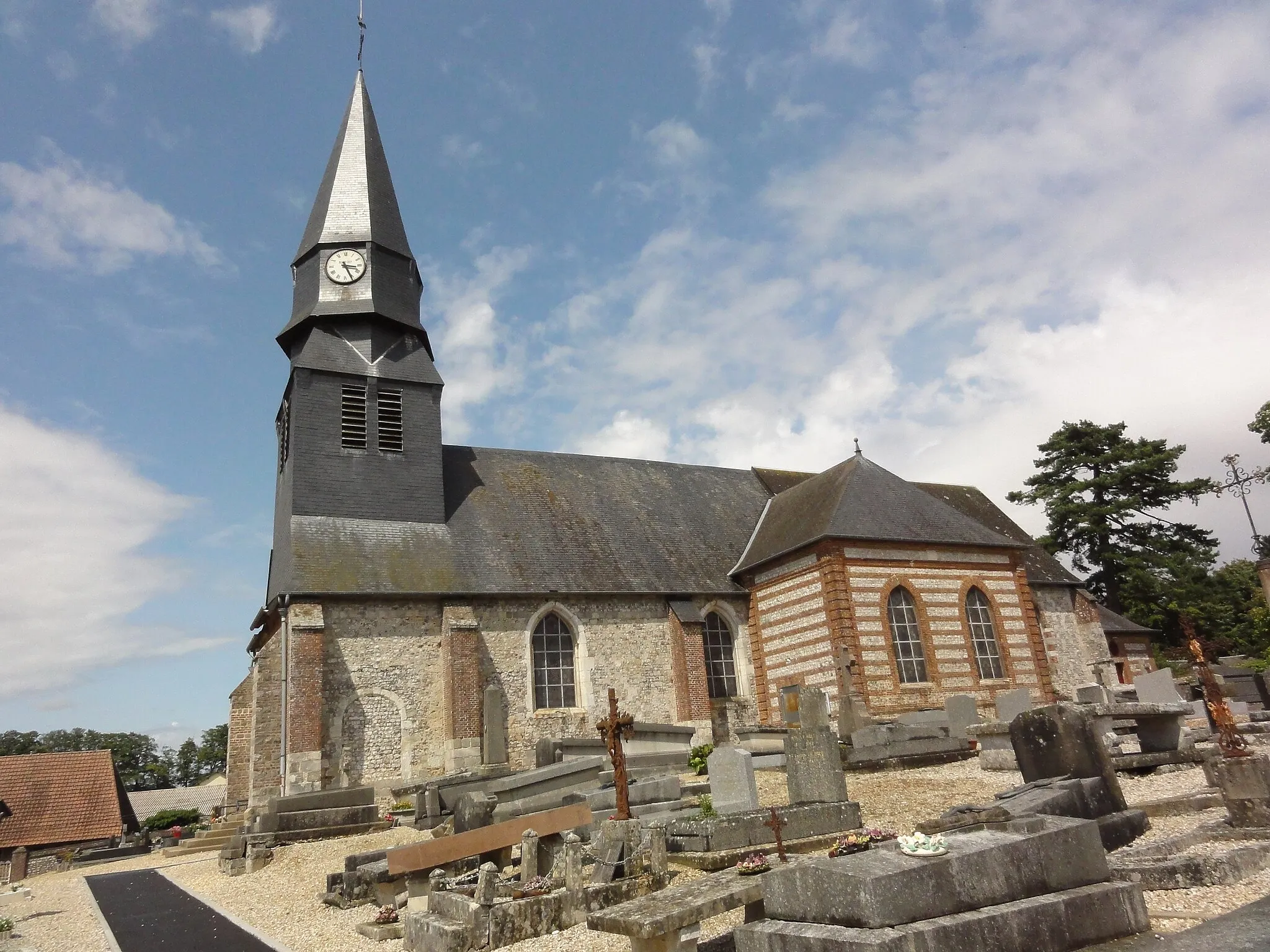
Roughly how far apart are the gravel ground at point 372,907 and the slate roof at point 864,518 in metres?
6.74

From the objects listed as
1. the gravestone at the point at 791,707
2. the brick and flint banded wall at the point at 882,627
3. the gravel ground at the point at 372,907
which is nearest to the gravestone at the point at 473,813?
the gravel ground at the point at 372,907

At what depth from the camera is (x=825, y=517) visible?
1922 centimetres

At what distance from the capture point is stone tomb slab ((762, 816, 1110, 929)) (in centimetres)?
387

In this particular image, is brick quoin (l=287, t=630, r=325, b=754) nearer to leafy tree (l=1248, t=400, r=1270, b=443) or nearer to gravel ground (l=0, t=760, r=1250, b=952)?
gravel ground (l=0, t=760, r=1250, b=952)

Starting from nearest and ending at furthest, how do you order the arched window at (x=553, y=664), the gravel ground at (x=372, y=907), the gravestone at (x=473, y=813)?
1. the gravel ground at (x=372, y=907)
2. the gravestone at (x=473, y=813)
3. the arched window at (x=553, y=664)

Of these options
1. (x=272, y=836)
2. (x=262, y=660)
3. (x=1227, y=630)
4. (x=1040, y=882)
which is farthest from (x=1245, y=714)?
(x=1227, y=630)

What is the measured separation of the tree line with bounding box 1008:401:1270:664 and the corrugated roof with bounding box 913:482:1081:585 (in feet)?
32.2

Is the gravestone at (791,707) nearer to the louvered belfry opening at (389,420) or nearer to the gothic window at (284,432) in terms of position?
the louvered belfry opening at (389,420)

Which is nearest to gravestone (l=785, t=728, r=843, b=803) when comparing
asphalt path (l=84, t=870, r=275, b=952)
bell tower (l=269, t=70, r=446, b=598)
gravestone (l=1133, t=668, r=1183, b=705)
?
asphalt path (l=84, t=870, r=275, b=952)

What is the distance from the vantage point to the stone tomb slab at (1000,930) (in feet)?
12.1

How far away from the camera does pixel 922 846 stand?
4234 millimetres

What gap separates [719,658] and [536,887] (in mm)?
14064

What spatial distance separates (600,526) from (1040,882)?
17.6 metres

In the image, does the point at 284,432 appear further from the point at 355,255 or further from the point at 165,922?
the point at 165,922
